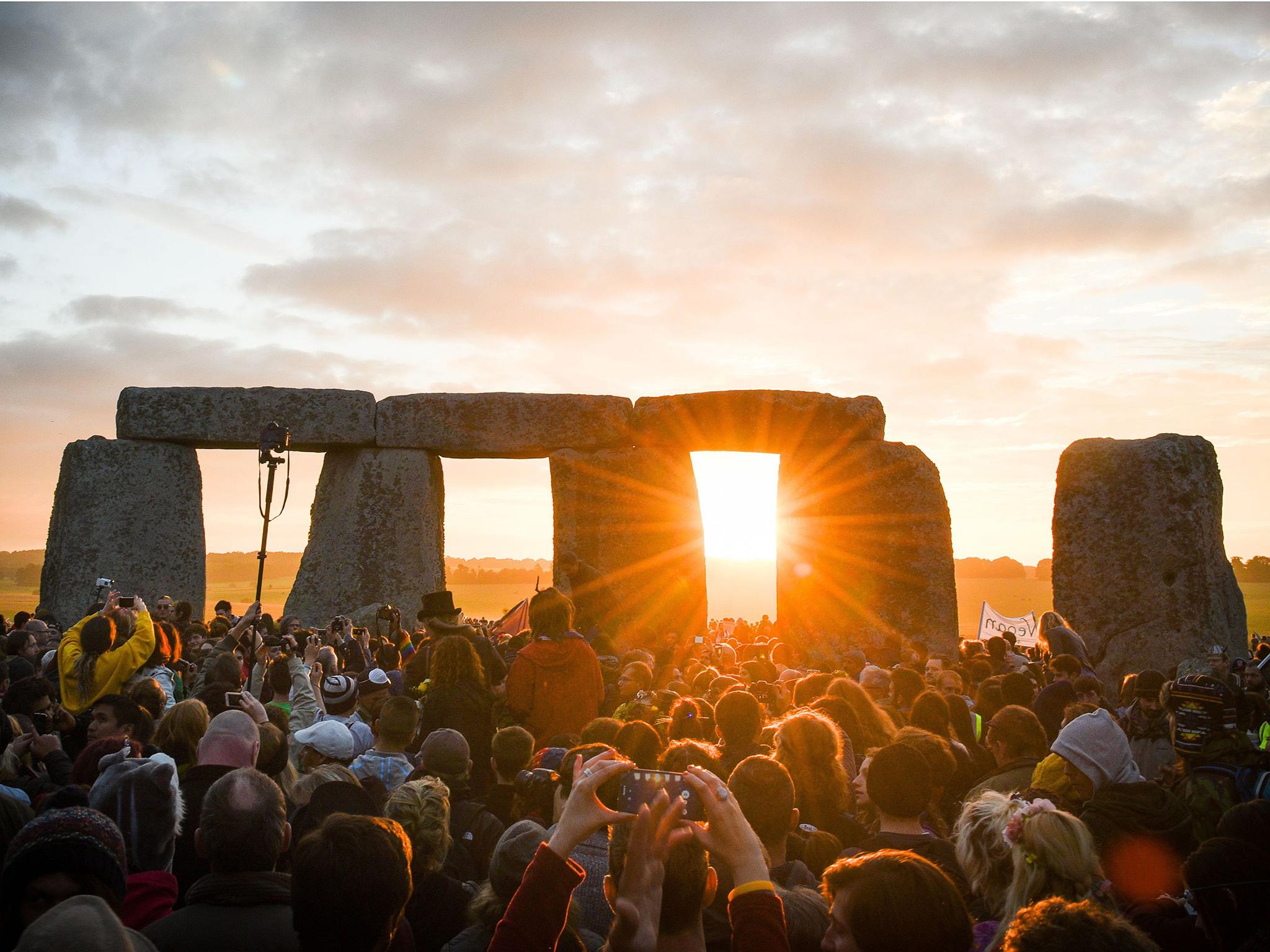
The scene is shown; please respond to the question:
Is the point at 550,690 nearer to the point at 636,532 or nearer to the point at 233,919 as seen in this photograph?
the point at 233,919

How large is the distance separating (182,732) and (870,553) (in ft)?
35.0

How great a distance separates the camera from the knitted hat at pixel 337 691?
535cm

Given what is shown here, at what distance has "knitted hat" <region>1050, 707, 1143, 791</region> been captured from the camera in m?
3.72

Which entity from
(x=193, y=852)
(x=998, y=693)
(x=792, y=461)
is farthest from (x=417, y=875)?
(x=792, y=461)

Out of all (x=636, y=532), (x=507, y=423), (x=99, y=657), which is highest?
(x=507, y=423)

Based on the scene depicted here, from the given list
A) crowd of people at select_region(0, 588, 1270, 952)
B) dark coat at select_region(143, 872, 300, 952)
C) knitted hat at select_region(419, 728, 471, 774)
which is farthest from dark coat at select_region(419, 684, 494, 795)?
dark coat at select_region(143, 872, 300, 952)

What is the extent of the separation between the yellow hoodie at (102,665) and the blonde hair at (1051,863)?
464 cm

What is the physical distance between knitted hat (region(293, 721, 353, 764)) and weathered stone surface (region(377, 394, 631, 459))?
31.5ft

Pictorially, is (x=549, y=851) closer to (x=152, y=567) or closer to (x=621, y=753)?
(x=621, y=753)

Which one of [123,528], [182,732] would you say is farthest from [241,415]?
[182,732]

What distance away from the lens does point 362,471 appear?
45.5 ft

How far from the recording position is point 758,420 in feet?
45.6

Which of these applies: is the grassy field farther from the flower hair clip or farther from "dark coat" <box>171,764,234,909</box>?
the flower hair clip

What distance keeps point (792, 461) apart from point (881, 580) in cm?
207
